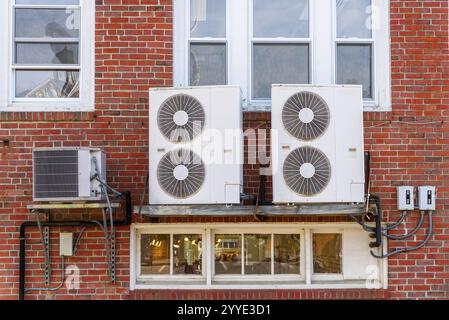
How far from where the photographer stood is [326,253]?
661 centimetres

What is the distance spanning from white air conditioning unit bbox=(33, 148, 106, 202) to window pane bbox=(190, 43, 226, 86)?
148cm

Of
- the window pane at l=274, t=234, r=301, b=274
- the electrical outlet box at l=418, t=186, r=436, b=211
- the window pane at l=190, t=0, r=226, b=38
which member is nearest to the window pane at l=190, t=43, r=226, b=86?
the window pane at l=190, t=0, r=226, b=38

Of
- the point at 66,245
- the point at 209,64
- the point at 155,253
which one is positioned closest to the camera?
the point at 66,245

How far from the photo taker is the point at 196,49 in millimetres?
6730

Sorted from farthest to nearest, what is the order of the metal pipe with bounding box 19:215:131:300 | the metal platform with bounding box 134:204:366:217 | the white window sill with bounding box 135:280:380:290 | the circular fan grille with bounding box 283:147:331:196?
the white window sill with bounding box 135:280:380:290, the metal pipe with bounding box 19:215:131:300, the metal platform with bounding box 134:204:366:217, the circular fan grille with bounding box 283:147:331:196

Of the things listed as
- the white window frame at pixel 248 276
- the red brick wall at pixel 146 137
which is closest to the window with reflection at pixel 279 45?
the red brick wall at pixel 146 137

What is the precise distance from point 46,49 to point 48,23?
0.28 metres

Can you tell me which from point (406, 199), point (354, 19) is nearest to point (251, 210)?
point (406, 199)

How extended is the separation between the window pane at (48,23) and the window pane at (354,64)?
2.82 m

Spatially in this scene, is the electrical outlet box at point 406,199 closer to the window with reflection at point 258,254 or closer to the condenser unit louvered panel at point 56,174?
the window with reflection at point 258,254

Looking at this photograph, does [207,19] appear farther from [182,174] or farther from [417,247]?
[417,247]

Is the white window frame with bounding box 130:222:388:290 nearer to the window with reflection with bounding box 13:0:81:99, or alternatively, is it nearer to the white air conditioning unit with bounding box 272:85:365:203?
the white air conditioning unit with bounding box 272:85:365:203

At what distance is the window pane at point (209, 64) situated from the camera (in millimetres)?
6711

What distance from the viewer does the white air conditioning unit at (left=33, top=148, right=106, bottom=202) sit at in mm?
5914
